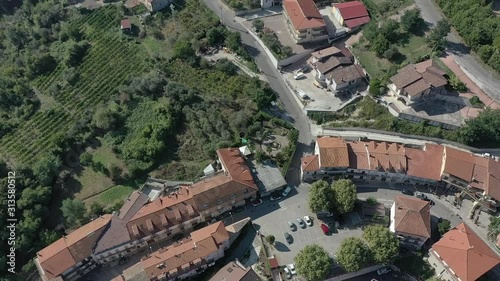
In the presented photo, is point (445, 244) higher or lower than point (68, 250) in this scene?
lower

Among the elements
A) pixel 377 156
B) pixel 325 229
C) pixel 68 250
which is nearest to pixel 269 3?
pixel 377 156

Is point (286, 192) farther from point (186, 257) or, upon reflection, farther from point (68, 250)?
point (68, 250)

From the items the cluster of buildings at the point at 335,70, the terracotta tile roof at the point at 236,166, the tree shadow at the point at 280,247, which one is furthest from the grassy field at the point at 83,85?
the tree shadow at the point at 280,247

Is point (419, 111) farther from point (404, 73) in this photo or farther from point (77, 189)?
point (77, 189)

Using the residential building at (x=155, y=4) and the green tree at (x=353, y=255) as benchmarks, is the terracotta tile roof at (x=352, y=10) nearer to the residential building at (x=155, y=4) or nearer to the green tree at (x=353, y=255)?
the residential building at (x=155, y=4)

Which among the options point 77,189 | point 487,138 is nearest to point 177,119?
point 77,189

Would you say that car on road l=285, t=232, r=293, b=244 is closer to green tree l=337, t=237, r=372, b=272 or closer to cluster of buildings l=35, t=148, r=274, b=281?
green tree l=337, t=237, r=372, b=272

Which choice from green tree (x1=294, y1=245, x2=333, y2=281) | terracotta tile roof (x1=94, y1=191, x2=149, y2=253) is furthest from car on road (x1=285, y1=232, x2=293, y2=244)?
terracotta tile roof (x1=94, y1=191, x2=149, y2=253)

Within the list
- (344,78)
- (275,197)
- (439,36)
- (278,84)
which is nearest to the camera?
(275,197)
